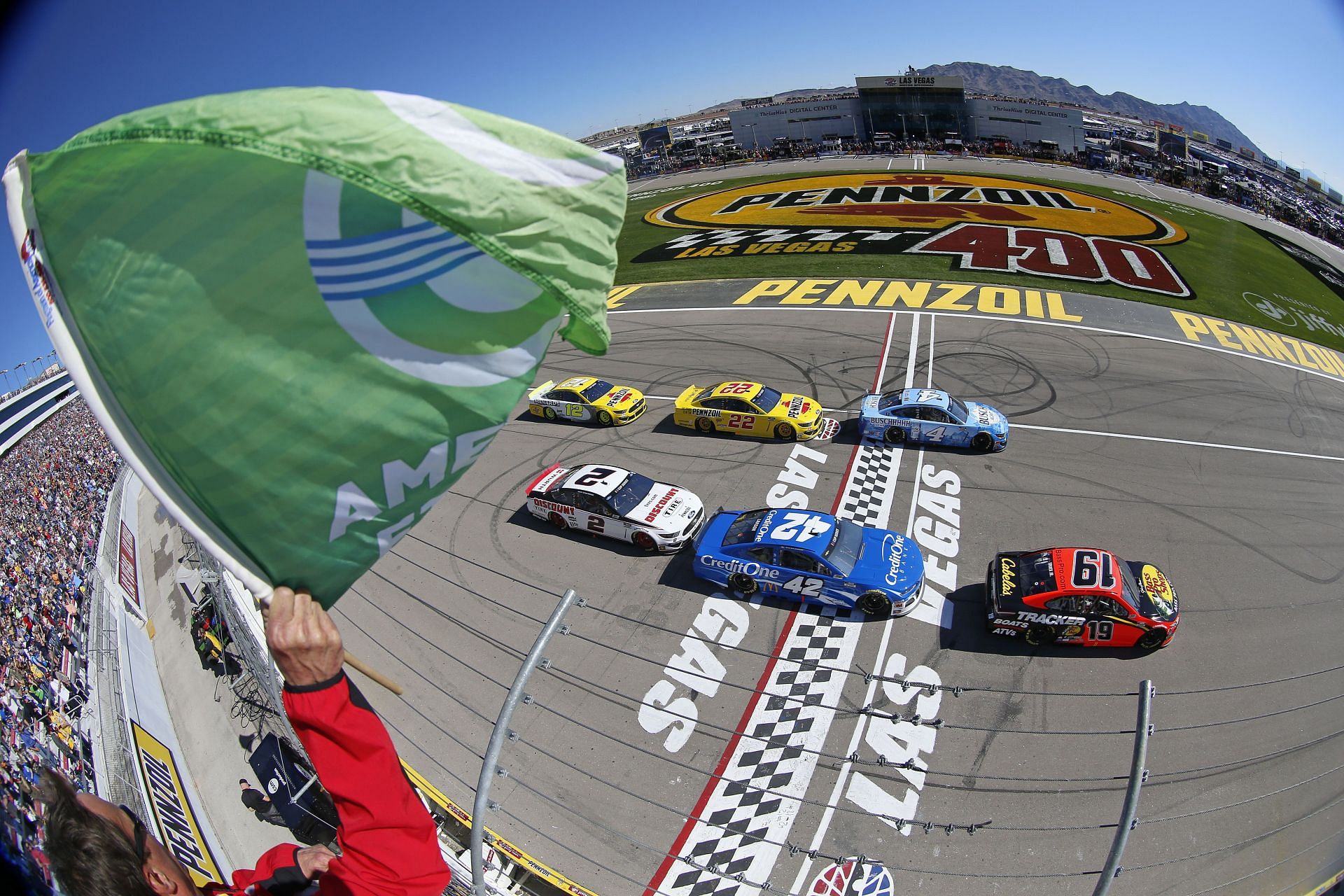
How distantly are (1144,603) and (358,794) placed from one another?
11572 millimetres

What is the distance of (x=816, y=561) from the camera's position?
36.1ft

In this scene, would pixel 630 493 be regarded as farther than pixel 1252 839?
Yes

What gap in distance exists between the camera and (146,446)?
272 centimetres

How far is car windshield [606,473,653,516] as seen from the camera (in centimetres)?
1292

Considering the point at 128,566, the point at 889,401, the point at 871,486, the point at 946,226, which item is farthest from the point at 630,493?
the point at 946,226

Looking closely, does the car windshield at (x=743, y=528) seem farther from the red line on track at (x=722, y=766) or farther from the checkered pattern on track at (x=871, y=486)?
the checkered pattern on track at (x=871, y=486)

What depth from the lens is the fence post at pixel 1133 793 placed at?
3682mm

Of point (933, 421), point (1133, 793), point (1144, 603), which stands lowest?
point (1133, 793)

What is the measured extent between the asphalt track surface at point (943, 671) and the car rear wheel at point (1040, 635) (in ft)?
0.46

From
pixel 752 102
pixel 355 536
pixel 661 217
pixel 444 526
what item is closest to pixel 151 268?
pixel 355 536

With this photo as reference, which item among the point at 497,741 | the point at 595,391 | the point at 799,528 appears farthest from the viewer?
the point at 595,391

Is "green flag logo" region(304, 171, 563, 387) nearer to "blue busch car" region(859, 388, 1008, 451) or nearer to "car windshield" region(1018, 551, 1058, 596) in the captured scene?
"car windshield" region(1018, 551, 1058, 596)

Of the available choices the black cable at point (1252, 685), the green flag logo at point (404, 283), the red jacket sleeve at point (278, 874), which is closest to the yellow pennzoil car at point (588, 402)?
the black cable at point (1252, 685)

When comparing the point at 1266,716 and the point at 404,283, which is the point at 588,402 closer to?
the point at 1266,716
